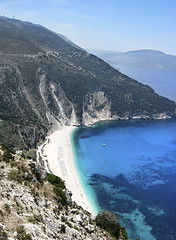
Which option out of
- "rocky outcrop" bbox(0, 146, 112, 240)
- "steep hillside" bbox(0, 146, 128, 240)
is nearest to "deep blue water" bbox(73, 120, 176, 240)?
"steep hillside" bbox(0, 146, 128, 240)

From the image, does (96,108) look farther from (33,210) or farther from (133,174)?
Result: (33,210)

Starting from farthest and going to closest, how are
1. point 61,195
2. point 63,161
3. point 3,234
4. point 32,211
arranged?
point 63,161, point 61,195, point 32,211, point 3,234

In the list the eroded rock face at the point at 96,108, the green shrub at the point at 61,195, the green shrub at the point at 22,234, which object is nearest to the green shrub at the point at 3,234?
the green shrub at the point at 22,234

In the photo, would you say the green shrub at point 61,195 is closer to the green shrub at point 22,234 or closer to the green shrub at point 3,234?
the green shrub at point 22,234

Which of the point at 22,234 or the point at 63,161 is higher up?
the point at 22,234

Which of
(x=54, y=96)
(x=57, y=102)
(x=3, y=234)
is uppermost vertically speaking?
(x=54, y=96)

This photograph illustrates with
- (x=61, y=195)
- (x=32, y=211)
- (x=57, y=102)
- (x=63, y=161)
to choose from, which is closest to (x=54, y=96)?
(x=57, y=102)
